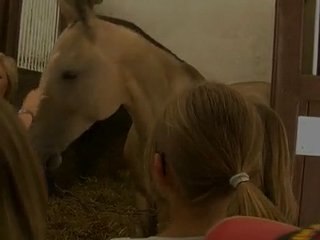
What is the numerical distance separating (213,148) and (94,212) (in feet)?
1.88

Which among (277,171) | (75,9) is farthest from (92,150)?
(277,171)

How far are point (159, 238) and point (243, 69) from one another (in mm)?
715

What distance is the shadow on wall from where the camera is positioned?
4.93ft

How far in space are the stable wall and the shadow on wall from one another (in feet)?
0.73

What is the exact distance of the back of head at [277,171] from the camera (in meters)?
1.29

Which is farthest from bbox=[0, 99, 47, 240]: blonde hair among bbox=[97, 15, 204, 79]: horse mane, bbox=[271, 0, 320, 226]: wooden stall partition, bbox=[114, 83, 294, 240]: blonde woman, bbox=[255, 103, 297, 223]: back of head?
bbox=[271, 0, 320, 226]: wooden stall partition

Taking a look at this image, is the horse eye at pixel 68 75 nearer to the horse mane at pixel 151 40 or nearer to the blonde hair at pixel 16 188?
the horse mane at pixel 151 40

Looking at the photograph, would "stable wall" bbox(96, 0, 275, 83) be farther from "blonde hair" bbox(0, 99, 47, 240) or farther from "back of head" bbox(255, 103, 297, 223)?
"blonde hair" bbox(0, 99, 47, 240)

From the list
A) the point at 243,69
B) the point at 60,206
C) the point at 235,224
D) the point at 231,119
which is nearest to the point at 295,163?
the point at 243,69

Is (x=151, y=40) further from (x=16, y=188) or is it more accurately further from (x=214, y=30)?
(x=16, y=188)

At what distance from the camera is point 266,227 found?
24.6 inches

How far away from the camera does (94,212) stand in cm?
150

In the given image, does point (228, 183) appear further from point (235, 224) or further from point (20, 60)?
point (20, 60)

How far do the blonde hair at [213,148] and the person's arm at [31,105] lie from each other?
1.74 feet
